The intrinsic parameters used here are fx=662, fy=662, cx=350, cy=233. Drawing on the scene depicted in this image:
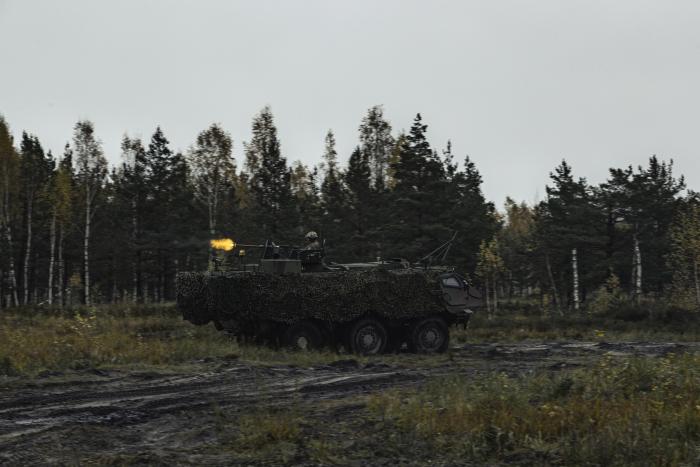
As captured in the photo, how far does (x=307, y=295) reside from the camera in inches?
617

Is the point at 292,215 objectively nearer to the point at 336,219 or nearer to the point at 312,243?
the point at 336,219

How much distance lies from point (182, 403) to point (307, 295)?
639cm

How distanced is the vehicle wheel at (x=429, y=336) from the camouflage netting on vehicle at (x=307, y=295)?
0.43m

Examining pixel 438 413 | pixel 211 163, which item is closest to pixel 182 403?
pixel 438 413

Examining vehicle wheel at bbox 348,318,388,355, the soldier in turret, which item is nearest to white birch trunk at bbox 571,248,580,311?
A: vehicle wheel at bbox 348,318,388,355

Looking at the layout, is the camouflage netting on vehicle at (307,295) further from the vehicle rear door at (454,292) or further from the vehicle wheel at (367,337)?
the vehicle wheel at (367,337)

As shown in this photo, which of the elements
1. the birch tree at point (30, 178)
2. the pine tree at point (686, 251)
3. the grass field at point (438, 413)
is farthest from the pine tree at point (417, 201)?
the birch tree at point (30, 178)

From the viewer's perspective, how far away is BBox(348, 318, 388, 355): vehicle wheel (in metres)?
16.3

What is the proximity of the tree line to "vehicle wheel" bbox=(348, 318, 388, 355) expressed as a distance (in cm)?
1495

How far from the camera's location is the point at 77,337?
1495cm

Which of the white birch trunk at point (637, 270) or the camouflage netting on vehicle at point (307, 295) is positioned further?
the white birch trunk at point (637, 270)

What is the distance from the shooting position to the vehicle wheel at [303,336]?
15.8 meters

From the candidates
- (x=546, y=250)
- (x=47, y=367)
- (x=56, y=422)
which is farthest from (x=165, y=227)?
(x=56, y=422)

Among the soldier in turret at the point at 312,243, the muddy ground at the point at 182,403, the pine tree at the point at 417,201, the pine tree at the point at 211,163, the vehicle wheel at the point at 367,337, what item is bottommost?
the muddy ground at the point at 182,403
